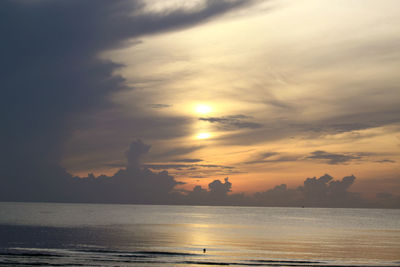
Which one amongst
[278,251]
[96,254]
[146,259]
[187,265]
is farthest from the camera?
[278,251]

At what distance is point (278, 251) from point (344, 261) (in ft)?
52.1

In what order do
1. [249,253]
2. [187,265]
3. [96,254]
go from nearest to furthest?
[187,265]
[96,254]
[249,253]

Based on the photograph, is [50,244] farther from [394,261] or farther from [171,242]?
[394,261]

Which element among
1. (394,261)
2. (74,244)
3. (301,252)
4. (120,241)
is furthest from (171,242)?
(394,261)

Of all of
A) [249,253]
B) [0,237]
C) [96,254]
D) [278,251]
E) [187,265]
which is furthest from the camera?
[0,237]

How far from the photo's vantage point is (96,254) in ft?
254

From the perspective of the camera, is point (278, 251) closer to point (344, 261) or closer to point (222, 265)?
point (344, 261)

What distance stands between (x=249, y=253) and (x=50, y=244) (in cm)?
4092

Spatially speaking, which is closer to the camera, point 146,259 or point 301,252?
point 146,259

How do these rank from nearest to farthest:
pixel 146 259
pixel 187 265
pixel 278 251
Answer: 1. pixel 187 265
2. pixel 146 259
3. pixel 278 251

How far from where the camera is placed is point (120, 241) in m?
102

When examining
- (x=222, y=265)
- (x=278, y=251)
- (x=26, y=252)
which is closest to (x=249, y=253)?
(x=278, y=251)

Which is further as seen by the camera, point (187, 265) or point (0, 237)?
point (0, 237)

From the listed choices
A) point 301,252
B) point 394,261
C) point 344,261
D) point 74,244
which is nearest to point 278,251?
point 301,252
